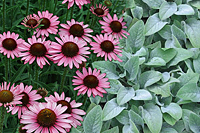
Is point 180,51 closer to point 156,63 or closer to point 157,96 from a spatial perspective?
point 156,63

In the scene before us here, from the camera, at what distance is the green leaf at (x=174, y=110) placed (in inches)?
50.7

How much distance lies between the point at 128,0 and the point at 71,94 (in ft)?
2.42

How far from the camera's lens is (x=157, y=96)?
1.43 m

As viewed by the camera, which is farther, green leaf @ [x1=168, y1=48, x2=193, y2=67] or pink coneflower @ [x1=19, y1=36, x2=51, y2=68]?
green leaf @ [x1=168, y1=48, x2=193, y2=67]

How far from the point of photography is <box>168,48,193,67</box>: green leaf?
1.46 m

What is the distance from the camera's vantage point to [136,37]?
1577 millimetres

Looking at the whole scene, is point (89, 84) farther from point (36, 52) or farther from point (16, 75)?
point (16, 75)

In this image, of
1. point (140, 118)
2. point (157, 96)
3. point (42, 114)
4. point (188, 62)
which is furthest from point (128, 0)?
point (42, 114)

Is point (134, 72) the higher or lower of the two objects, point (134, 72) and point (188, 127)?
the higher

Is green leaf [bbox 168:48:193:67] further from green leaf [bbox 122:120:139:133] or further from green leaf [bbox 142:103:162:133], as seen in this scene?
green leaf [bbox 122:120:139:133]

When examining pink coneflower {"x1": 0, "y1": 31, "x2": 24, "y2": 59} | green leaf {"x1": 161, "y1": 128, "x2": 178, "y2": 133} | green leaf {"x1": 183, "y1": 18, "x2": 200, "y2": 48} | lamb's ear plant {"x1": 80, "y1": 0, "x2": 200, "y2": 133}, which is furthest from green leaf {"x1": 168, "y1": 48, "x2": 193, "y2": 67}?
pink coneflower {"x1": 0, "y1": 31, "x2": 24, "y2": 59}

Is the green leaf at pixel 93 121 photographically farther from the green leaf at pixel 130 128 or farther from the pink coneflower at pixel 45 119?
the pink coneflower at pixel 45 119

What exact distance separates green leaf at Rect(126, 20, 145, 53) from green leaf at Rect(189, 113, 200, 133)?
1.64 ft

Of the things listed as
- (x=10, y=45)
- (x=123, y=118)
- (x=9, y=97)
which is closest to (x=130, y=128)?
(x=123, y=118)
